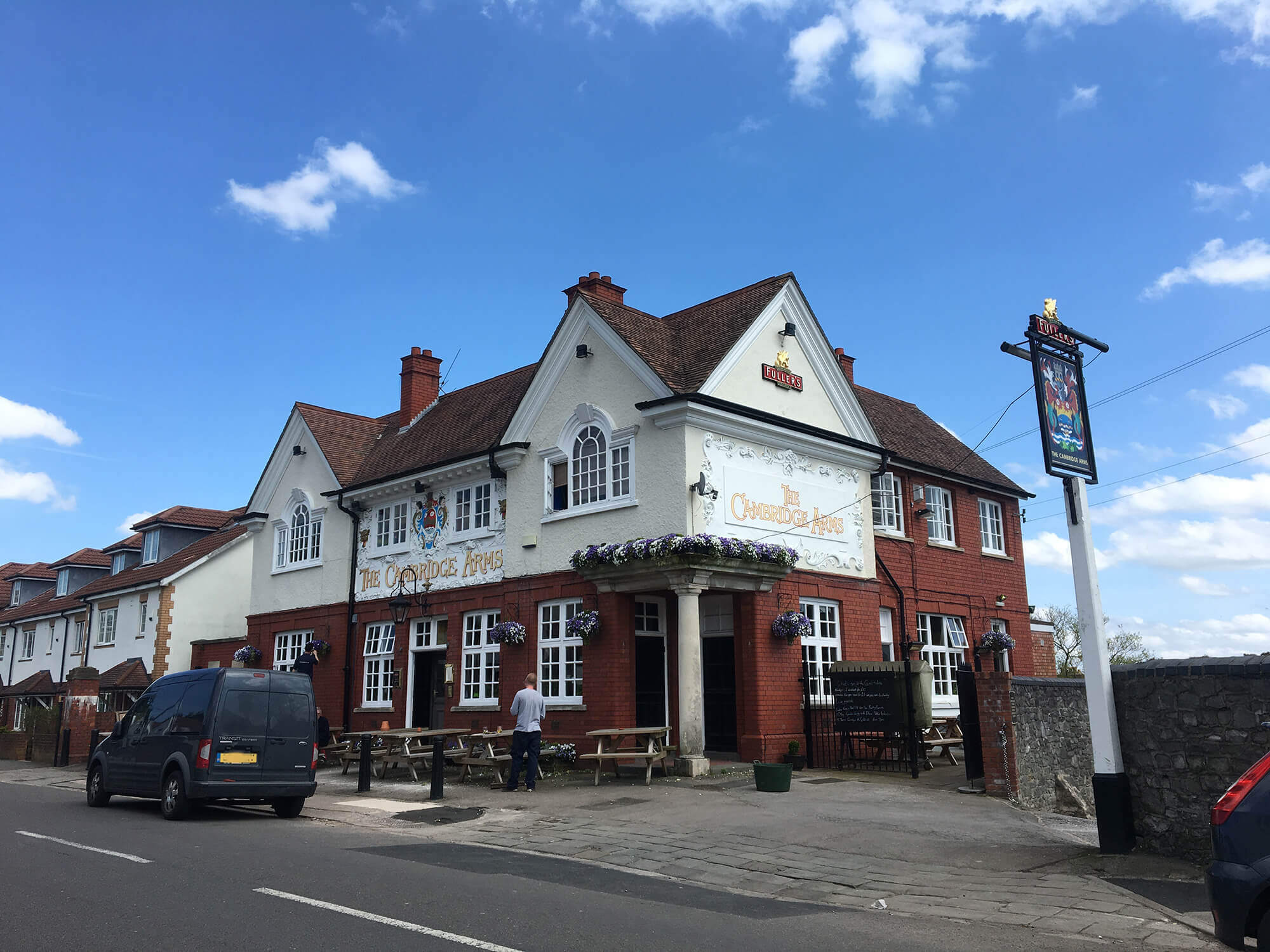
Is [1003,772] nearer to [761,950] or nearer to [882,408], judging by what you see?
[761,950]

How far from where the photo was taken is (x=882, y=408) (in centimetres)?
2736

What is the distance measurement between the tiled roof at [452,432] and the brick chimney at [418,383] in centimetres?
68

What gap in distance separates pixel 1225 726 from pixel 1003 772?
5.78 m

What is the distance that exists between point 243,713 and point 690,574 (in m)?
7.63

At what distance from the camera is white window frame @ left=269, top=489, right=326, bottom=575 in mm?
27891

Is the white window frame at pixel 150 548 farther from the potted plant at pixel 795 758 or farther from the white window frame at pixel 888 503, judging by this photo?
the potted plant at pixel 795 758

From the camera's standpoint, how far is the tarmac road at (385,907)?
647cm

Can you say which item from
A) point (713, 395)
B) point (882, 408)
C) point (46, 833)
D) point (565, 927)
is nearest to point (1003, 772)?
point (713, 395)

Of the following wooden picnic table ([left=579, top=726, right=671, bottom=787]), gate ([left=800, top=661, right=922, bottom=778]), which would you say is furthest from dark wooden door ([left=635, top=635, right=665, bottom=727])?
gate ([left=800, top=661, right=922, bottom=778])

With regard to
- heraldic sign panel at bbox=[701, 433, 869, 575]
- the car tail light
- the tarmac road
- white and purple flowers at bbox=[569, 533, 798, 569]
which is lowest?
the tarmac road

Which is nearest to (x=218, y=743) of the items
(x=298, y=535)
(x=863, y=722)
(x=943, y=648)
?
(x=863, y=722)

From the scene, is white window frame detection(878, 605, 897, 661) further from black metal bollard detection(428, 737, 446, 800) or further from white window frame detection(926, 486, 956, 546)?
black metal bollard detection(428, 737, 446, 800)

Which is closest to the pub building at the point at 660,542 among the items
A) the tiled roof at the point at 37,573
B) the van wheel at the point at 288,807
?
the van wheel at the point at 288,807

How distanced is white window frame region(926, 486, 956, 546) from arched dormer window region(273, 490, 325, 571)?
16.6 meters
